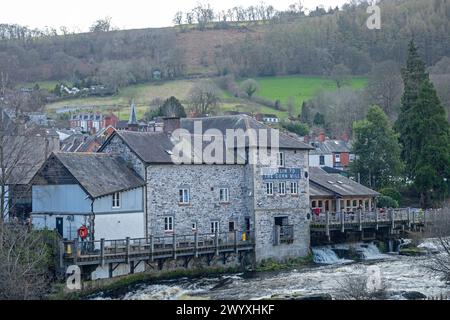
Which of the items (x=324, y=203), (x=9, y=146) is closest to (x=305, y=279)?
(x=324, y=203)

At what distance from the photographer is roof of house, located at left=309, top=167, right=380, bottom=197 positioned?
6116 cm

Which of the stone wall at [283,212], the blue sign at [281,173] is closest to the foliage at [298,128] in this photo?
the stone wall at [283,212]

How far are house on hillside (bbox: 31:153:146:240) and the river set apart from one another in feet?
12.2

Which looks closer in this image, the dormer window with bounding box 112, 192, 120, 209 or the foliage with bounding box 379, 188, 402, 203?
the dormer window with bounding box 112, 192, 120, 209

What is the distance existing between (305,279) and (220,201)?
8.13 m

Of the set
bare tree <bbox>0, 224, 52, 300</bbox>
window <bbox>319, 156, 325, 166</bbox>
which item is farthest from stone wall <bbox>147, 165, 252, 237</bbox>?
window <bbox>319, 156, 325, 166</bbox>

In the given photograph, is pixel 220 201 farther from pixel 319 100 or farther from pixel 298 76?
pixel 298 76

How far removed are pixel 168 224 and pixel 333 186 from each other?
61.7ft

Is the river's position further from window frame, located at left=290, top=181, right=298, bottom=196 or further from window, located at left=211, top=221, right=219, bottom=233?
window frame, located at left=290, top=181, right=298, bottom=196

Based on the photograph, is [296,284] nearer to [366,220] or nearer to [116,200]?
[116,200]

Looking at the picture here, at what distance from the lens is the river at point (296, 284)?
38844 millimetres

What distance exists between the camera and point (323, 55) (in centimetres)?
14262

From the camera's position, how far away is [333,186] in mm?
62344

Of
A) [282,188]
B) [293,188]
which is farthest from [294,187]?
[282,188]
